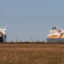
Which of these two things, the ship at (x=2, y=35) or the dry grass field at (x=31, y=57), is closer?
the dry grass field at (x=31, y=57)

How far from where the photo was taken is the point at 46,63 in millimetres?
16781

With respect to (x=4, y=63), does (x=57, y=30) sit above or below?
above

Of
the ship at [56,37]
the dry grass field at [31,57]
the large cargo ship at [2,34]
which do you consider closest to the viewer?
the dry grass field at [31,57]

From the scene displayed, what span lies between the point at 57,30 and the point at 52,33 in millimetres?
5205

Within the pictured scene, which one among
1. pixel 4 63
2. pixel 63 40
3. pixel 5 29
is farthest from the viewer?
pixel 5 29

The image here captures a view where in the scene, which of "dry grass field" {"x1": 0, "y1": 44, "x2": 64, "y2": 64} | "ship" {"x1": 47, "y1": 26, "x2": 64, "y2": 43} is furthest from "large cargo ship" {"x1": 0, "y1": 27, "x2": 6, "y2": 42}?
"dry grass field" {"x1": 0, "y1": 44, "x2": 64, "y2": 64}

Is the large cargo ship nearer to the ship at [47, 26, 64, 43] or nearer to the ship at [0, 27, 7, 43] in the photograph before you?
the ship at [0, 27, 7, 43]

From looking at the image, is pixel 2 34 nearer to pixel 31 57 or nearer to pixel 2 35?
pixel 2 35

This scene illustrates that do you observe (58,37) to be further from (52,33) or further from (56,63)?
(56,63)

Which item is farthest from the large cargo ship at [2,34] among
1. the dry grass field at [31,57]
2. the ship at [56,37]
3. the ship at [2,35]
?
the dry grass field at [31,57]

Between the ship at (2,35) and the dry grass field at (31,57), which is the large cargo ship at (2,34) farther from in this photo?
the dry grass field at (31,57)

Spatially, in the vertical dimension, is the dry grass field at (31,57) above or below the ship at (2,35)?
below

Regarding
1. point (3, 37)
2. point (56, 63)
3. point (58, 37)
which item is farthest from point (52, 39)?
point (56, 63)

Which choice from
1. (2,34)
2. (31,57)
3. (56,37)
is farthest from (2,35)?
(31,57)
